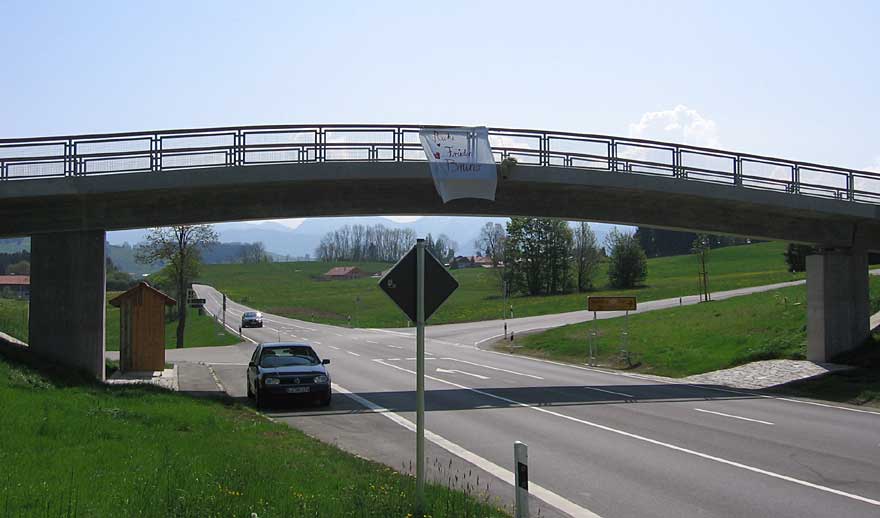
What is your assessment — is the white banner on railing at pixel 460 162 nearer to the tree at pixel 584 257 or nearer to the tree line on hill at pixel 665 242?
the tree at pixel 584 257

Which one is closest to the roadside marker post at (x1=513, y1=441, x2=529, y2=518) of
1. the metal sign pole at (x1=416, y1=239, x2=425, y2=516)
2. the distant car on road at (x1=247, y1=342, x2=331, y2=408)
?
the metal sign pole at (x1=416, y1=239, x2=425, y2=516)

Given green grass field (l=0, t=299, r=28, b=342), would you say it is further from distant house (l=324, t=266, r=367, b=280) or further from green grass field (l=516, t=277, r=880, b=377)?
distant house (l=324, t=266, r=367, b=280)

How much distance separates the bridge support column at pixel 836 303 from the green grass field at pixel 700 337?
4.55 ft

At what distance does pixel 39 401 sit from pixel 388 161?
455 inches

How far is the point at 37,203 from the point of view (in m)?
20.8

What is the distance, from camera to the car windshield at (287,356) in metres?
20.0

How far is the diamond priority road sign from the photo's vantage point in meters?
8.14

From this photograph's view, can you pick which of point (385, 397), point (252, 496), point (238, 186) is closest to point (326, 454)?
point (252, 496)

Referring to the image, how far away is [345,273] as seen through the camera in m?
146

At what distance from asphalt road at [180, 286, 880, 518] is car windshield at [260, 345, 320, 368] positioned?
1281 millimetres

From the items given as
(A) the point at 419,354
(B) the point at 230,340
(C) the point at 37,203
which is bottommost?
(B) the point at 230,340

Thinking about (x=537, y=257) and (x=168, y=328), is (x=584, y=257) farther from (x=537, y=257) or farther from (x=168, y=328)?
(x=168, y=328)

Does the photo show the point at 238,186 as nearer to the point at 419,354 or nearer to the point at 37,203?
the point at 37,203

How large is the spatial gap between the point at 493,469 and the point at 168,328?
65110 millimetres
